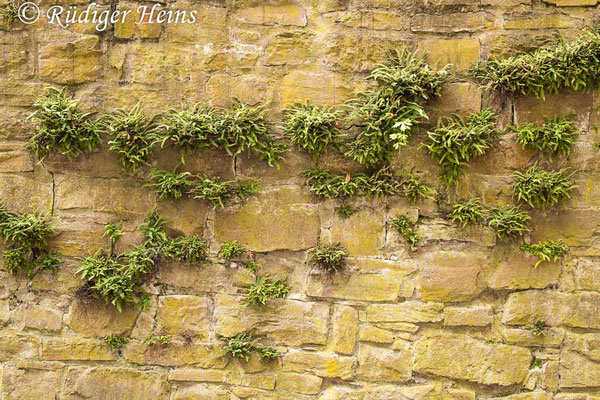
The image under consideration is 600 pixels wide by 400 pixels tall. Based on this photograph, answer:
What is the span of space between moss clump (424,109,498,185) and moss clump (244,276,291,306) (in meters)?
1.18

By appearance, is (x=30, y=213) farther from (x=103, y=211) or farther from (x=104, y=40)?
(x=104, y=40)

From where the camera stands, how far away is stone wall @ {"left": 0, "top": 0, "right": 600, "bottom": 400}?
3205 mm

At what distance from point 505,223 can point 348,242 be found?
93 cm

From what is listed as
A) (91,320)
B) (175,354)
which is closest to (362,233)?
(175,354)

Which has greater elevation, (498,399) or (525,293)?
(525,293)

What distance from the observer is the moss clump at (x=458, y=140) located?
3.14 meters

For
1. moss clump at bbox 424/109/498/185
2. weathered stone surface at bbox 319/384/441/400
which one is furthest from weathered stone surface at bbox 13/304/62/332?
moss clump at bbox 424/109/498/185

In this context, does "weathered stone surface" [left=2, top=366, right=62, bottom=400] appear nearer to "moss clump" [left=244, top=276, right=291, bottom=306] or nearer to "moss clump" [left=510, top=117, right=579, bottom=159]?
"moss clump" [left=244, top=276, right=291, bottom=306]

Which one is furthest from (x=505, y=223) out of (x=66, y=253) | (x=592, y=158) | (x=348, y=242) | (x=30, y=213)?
(x=30, y=213)

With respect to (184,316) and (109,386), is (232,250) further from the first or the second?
(109,386)

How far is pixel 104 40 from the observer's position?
328cm

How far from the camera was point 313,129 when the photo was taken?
10.3 feet

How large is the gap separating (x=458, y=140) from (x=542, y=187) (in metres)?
0.56

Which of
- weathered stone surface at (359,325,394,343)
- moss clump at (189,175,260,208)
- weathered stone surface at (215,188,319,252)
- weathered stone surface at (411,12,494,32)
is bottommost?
weathered stone surface at (359,325,394,343)
